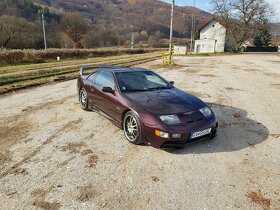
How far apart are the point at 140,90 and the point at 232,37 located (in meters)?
52.7

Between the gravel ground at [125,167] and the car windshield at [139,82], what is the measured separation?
3.56 feet

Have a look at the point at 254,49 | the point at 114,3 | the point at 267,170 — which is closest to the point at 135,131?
the point at 267,170

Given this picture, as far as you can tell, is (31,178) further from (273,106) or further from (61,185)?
(273,106)

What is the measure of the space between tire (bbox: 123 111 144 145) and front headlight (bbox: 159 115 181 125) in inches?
19.3

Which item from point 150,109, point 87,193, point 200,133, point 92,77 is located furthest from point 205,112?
point 92,77

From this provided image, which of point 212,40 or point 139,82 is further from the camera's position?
point 212,40

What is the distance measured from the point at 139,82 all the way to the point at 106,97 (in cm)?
86

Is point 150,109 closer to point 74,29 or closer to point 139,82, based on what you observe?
point 139,82

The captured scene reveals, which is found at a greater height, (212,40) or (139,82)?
(212,40)

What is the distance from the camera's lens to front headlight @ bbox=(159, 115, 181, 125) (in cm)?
426

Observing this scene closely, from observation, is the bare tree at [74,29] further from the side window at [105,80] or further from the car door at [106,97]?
the car door at [106,97]

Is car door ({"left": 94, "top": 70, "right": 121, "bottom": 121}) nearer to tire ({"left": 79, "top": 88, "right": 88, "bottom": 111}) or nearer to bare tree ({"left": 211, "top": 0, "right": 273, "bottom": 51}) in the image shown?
tire ({"left": 79, "top": 88, "right": 88, "bottom": 111})

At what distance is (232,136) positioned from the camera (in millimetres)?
5191

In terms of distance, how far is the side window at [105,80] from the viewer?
5.59 metres
